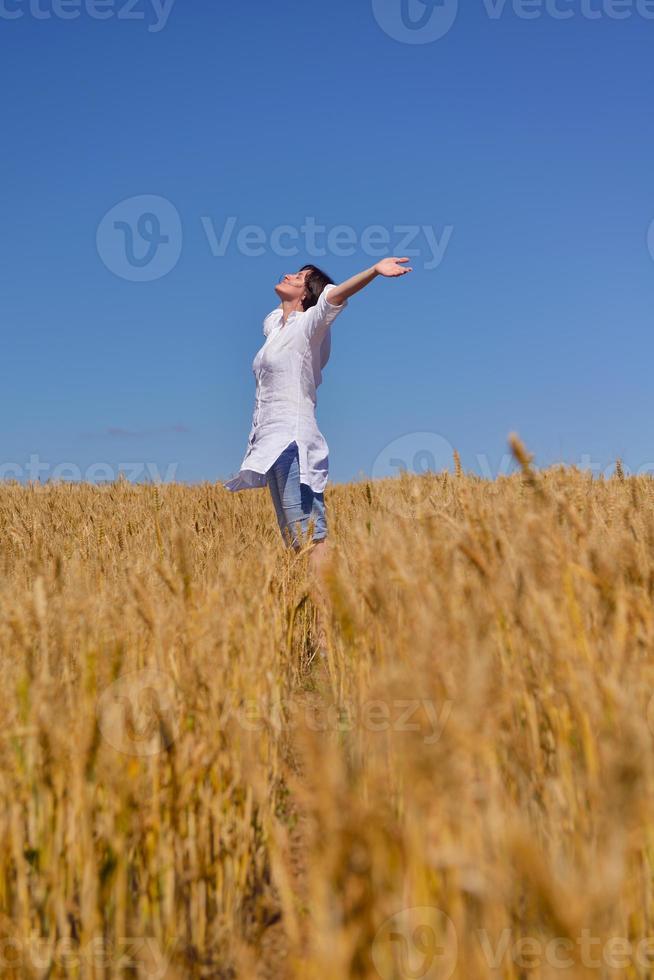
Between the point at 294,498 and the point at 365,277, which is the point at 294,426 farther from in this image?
the point at 365,277

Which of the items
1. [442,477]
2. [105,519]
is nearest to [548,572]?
[105,519]

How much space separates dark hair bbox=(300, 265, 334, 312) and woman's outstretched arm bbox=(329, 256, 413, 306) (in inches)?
21.4

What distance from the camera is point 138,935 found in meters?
1.37

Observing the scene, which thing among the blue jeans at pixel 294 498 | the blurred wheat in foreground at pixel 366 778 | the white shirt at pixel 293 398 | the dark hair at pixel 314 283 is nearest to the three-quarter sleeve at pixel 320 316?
the white shirt at pixel 293 398

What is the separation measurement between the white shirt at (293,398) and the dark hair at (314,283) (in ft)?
0.54

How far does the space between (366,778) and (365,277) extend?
2297 millimetres

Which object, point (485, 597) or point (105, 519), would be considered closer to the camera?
point (485, 597)

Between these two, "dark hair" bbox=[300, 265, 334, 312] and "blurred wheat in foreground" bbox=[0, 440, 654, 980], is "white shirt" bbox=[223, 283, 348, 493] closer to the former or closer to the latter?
"dark hair" bbox=[300, 265, 334, 312]

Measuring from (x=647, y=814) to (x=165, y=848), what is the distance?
0.81 m

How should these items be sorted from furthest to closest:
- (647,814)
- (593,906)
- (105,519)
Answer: (105,519)
(647,814)
(593,906)

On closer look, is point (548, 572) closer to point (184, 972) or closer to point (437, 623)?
point (437, 623)

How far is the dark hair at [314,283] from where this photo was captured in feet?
13.3

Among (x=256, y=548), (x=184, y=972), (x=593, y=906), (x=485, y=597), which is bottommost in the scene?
(x=184, y=972)

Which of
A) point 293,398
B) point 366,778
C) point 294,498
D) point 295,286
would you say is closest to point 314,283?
point 295,286
